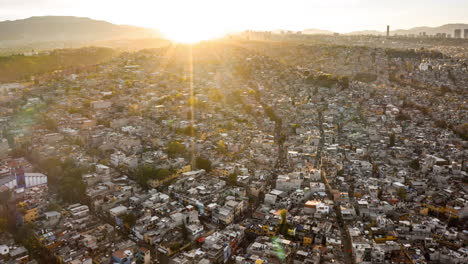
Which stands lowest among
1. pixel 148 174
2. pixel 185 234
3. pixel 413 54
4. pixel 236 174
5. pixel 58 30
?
pixel 185 234

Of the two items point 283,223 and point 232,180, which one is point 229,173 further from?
point 283,223

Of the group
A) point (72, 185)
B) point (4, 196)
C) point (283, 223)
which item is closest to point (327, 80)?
point (283, 223)

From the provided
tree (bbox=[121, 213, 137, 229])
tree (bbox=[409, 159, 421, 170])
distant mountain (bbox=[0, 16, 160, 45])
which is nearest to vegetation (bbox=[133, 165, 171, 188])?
tree (bbox=[121, 213, 137, 229])

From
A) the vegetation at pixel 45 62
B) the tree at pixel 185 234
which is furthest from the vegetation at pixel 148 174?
the vegetation at pixel 45 62

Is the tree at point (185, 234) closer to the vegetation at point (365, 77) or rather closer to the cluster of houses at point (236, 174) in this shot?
the cluster of houses at point (236, 174)

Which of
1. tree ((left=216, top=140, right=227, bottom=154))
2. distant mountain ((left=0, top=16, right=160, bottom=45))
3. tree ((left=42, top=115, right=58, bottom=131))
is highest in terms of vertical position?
distant mountain ((left=0, top=16, right=160, bottom=45))

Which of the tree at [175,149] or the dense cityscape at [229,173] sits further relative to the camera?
the tree at [175,149]

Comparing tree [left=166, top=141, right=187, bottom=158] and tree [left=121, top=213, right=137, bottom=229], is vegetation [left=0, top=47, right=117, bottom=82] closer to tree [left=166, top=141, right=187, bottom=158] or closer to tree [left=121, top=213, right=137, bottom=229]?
tree [left=166, top=141, right=187, bottom=158]

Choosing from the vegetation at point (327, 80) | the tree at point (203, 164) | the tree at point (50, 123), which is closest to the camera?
A: the tree at point (203, 164)

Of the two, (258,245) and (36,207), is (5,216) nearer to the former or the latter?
(36,207)
